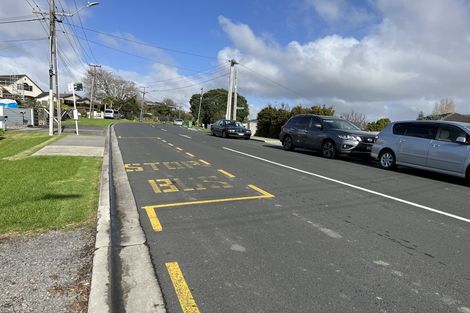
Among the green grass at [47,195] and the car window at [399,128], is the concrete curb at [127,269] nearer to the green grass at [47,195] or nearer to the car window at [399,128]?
the green grass at [47,195]

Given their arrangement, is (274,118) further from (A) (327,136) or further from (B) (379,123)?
(A) (327,136)

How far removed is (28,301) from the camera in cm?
338

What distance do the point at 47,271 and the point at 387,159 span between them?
1124cm

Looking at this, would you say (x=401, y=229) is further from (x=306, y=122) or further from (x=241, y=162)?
(x=306, y=122)

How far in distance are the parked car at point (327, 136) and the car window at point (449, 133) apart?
3746 mm

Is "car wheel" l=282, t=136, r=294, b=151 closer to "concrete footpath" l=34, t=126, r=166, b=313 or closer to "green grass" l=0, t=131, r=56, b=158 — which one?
"green grass" l=0, t=131, r=56, b=158

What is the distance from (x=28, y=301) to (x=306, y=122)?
15242mm

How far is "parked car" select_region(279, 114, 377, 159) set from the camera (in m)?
15.0

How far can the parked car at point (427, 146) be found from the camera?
34.4ft

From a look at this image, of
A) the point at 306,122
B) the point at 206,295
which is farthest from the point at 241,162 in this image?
the point at 206,295

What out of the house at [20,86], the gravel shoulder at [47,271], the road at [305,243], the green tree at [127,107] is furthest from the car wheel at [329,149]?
the green tree at [127,107]

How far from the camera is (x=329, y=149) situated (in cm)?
1579

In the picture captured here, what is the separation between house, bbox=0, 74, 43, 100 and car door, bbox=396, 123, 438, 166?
291 feet

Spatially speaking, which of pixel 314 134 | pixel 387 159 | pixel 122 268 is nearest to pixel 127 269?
pixel 122 268
